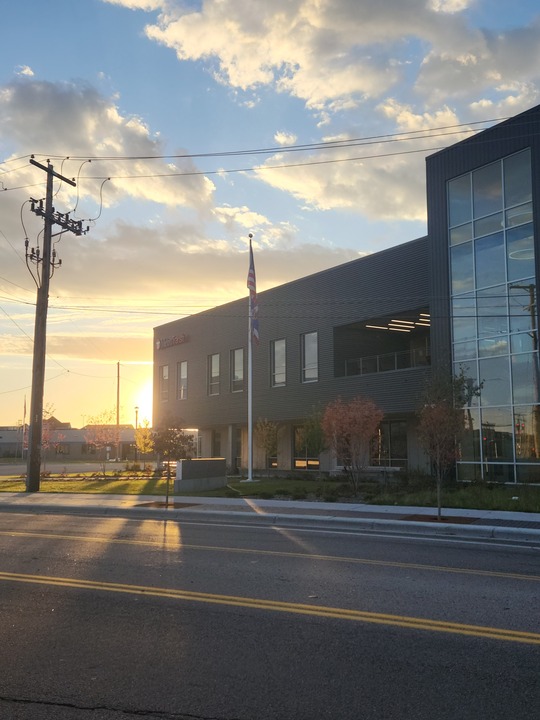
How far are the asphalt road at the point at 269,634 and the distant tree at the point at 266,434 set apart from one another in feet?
78.3

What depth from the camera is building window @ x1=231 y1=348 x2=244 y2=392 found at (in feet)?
128

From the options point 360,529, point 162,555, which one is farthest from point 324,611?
point 360,529

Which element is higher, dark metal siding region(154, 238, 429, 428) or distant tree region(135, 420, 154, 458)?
dark metal siding region(154, 238, 429, 428)

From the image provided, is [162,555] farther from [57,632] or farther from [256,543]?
[57,632]

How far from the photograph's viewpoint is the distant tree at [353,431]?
2248 centimetres

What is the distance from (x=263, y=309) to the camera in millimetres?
36938

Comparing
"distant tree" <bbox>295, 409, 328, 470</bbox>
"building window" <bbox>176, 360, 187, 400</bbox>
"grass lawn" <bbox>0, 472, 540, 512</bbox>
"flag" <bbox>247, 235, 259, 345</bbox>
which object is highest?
"flag" <bbox>247, 235, 259, 345</bbox>

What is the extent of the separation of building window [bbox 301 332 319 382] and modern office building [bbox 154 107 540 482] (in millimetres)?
92

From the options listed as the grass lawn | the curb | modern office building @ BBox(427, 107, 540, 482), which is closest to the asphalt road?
the curb

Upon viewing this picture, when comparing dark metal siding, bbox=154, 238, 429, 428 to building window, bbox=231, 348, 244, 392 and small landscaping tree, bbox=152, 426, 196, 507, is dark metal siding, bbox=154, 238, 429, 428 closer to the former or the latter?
building window, bbox=231, 348, 244, 392

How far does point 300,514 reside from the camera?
16.4m

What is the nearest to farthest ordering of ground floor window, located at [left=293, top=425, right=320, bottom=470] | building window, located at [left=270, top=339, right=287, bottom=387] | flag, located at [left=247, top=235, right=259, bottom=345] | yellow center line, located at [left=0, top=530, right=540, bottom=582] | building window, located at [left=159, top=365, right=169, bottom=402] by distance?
yellow center line, located at [left=0, top=530, right=540, bottom=582], flag, located at [left=247, top=235, right=259, bottom=345], ground floor window, located at [left=293, top=425, right=320, bottom=470], building window, located at [left=270, top=339, right=287, bottom=387], building window, located at [left=159, top=365, right=169, bottom=402]

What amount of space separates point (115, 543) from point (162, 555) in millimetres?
1777

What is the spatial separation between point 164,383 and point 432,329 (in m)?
25.8
